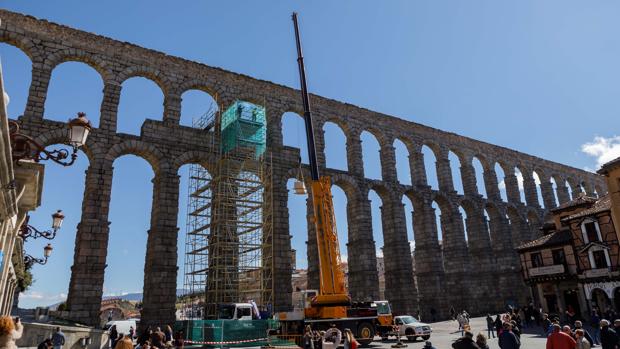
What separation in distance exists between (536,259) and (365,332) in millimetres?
18911

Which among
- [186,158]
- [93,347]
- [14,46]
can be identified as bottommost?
[93,347]

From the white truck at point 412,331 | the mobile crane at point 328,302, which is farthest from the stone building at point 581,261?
the mobile crane at point 328,302

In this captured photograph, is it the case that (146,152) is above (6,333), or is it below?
above

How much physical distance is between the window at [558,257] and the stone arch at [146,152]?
2668cm

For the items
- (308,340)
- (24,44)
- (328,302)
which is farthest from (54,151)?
(24,44)

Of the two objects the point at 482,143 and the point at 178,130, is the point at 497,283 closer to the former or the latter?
the point at 482,143

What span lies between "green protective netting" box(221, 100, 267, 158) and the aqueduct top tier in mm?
1536

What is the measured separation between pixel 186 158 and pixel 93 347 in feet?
40.7

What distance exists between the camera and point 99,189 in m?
22.6

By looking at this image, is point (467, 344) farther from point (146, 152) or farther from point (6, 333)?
point (146, 152)

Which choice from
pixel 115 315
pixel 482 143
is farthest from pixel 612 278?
pixel 115 315

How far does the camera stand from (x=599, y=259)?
87.2 feet

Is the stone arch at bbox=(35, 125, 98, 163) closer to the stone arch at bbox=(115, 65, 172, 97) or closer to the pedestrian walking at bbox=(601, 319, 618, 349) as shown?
the stone arch at bbox=(115, 65, 172, 97)

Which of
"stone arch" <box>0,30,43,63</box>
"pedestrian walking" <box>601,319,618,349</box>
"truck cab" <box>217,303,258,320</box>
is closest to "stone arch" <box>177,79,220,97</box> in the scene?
"stone arch" <box>0,30,43,63</box>
